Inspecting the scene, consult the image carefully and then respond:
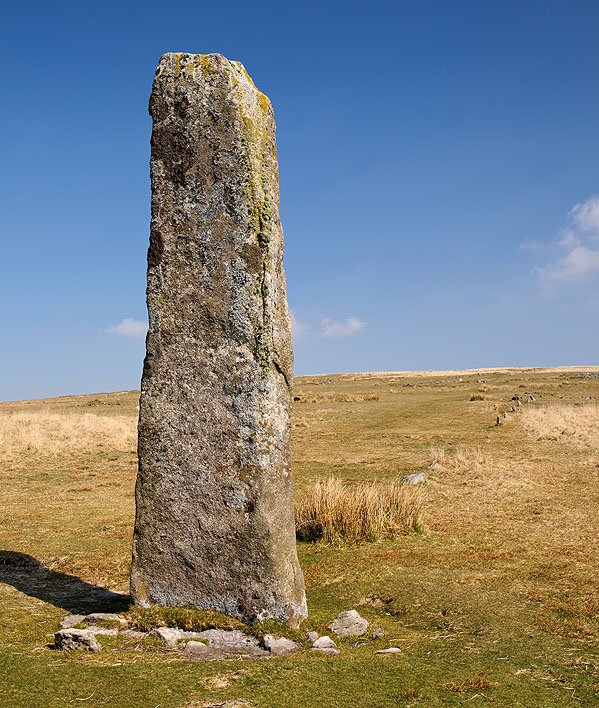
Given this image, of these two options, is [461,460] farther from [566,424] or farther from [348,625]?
[348,625]

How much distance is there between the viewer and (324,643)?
5559 millimetres

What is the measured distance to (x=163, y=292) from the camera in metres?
6.27

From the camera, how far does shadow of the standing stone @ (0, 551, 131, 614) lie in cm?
682

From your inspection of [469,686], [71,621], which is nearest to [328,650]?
[469,686]

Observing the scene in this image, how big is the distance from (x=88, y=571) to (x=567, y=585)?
19.4 feet

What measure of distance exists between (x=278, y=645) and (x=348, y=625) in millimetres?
749

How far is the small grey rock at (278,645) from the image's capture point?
5480 millimetres

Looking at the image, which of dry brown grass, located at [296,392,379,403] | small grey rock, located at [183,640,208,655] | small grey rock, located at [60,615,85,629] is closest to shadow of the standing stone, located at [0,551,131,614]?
small grey rock, located at [60,615,85,629]

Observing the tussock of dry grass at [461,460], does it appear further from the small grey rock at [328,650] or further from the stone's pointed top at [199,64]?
the stone's pointed top at [199,64]

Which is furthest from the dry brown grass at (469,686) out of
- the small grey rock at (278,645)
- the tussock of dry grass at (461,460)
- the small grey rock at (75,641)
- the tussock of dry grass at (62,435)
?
the tussock of dry grass at (62,435)

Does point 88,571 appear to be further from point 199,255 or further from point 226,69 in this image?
point 226,69

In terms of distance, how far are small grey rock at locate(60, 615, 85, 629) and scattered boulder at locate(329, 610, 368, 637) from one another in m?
2.42

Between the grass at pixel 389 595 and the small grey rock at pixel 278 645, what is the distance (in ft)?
0.56

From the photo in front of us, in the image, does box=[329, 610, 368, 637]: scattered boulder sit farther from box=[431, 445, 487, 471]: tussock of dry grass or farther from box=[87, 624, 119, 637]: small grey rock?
box=[431, 445, 487, 471]: tussock of dry grass
